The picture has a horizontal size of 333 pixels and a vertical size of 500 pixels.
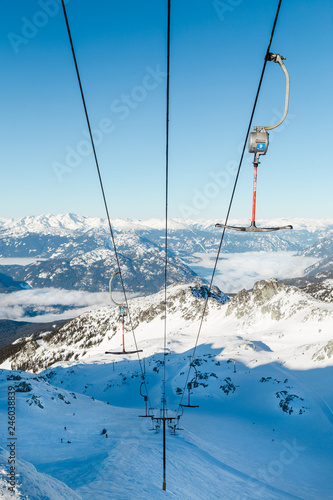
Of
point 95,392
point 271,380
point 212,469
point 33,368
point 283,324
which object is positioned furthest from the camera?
point 33,368

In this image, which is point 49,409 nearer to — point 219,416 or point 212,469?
point 212,469

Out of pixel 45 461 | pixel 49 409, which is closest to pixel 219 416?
pixel 49 409

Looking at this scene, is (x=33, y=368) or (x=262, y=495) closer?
(x=262, y=495)

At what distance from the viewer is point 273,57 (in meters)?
9.39

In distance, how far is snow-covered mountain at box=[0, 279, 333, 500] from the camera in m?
23.4

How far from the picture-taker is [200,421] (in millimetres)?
45938

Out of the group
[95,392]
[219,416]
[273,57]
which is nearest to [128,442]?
[219,416]

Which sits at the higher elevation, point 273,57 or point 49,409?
point 273,57

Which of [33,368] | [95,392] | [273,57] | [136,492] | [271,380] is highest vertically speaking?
[273,57]

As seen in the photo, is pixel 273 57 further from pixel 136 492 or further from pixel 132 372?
pixel 132 372

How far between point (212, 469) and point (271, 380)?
113 feet

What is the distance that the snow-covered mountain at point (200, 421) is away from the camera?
23375 millimetres

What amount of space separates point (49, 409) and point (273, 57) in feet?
155

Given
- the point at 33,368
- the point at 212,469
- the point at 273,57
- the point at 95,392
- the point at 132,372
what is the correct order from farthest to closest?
the point at 33,368 → the point at 132,372 → the point at 95,392 → the point at 212,469 → the point at 273,57
